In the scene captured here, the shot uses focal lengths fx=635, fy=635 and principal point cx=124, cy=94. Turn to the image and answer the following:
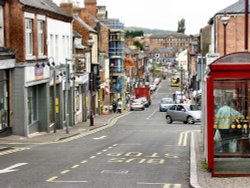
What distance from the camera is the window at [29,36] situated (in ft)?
114

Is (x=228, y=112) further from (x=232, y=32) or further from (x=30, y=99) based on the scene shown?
(x=232, y=32)

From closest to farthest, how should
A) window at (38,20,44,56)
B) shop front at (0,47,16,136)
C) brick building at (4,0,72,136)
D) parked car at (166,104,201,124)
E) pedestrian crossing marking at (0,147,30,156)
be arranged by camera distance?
pedestrian crossing marking at (0,147,30,156)
shop front at (0,47,16,136)
brick building at (4,0,72,136)
window at (38,20,44,56)
parked car at (166,104,201,124)

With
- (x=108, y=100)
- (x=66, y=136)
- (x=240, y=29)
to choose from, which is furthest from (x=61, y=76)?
(x=108, y=100)

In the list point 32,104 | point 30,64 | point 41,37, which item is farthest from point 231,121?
point 41,37

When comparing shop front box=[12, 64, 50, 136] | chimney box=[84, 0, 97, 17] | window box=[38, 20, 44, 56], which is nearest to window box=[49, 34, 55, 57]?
window box=[38, 20, 44, 56]

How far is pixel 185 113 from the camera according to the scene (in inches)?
2010

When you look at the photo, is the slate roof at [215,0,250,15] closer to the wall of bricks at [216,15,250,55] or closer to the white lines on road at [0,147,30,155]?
the wall of bricks at [216,15,250,55]

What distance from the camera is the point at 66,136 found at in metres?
35.6

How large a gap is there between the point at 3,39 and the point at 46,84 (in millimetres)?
6508

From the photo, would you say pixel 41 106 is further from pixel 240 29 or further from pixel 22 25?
pixel 240 29

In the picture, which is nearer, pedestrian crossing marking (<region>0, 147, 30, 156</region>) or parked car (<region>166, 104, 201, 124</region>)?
pedestrian crossing marking (<region>0, 147, 30, 156</region>)

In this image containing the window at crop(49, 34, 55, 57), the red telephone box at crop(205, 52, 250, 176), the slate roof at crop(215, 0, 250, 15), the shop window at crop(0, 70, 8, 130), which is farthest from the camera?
the slate roof at crop(215, 0, 250, 15)

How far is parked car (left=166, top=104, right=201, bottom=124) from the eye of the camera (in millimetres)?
50194

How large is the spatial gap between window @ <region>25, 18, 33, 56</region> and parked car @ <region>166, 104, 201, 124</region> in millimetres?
18064
